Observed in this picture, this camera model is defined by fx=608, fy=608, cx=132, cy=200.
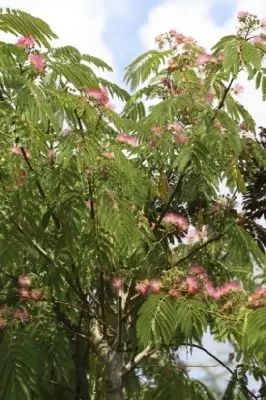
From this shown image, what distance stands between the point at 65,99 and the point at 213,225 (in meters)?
2.09

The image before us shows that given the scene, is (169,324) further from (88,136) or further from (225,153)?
(225,153)

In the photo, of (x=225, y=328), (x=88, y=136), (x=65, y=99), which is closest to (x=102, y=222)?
(x=88, y=136)

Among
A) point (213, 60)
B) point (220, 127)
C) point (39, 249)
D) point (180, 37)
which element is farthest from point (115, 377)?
point (180, 37)

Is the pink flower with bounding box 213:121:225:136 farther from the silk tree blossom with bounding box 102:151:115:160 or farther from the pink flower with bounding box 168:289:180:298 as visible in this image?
the pink flower with bounding box 168:289:180:298

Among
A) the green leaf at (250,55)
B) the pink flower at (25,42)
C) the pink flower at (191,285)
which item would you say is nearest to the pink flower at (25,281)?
the pink flower at (191,285)

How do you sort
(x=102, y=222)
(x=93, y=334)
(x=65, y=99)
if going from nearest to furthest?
(x=65, y=99)
(x=102, y=222)
(x=93, y=334)

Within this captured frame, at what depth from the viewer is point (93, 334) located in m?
5.70

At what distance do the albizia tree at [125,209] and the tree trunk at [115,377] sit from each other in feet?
0.04

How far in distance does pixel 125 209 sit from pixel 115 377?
1.92 metres

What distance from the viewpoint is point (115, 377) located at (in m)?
5.36

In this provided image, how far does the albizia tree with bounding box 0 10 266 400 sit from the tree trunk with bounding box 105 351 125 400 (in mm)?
12

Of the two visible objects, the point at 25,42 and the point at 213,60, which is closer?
the point at 25,42

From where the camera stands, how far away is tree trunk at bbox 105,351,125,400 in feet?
17.4

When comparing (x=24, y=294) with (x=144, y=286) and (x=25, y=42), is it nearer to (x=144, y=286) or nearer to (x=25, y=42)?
(x=144, y=286)
